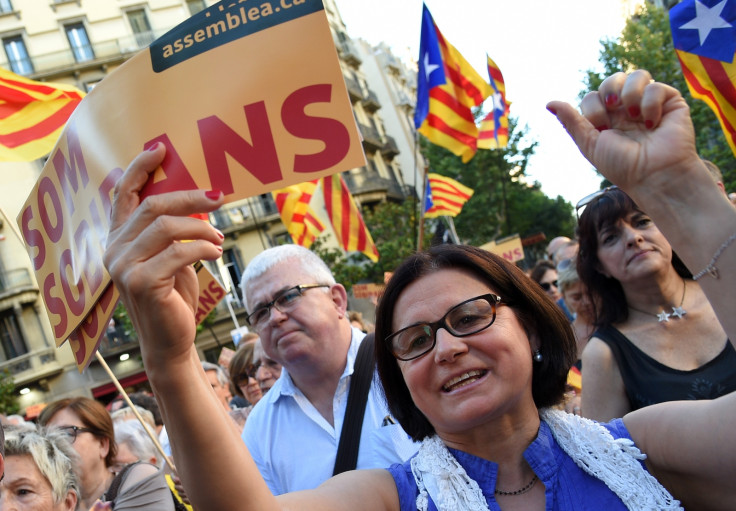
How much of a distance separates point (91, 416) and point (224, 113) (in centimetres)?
258

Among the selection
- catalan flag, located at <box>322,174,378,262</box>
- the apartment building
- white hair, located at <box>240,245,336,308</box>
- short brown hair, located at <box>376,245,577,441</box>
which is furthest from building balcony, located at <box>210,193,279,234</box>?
short brown hair, located at <box>376,245,577,441</box>

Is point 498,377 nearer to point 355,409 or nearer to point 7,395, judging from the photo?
point 355,409

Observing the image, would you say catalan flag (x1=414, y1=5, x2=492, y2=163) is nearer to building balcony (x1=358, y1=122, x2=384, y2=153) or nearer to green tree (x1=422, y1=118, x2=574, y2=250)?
green tree (x1=422, y1=118, x2=574, y2=250)

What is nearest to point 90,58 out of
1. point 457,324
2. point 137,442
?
point 137,442

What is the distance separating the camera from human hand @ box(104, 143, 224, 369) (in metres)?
1.32

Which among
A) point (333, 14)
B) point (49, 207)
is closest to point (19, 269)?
point (333, 14)

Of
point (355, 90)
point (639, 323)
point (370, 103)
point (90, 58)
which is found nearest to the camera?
point (639, 323)

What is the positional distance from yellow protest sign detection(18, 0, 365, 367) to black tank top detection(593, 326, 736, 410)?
1640 millimetres

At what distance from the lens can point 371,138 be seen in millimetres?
37312

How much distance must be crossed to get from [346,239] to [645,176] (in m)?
8.81

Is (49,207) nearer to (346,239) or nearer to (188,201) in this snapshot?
(188,201)

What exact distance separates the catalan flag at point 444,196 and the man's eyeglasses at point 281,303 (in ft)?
25.9

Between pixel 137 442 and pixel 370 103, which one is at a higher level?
pixel 370 103

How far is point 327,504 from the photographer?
1.58 m
